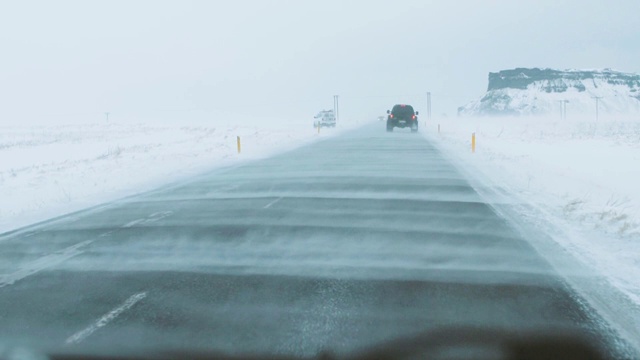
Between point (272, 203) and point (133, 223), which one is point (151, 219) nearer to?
point (133, 223)

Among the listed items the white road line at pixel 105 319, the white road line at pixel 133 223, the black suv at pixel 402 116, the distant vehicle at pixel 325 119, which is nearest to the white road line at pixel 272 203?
the white road line at pixel 133 223

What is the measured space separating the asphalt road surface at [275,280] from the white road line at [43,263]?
3 cm

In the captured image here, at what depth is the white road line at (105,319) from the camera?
16.4 ft

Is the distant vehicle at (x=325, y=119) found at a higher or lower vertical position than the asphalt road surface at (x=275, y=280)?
lower

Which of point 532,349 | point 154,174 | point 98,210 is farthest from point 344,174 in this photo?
point 532,349

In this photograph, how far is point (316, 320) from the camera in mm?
5375

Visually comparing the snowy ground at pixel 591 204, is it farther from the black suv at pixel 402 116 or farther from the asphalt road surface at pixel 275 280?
the black suv at pixel 402 116

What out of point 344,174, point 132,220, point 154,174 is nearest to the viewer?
point 132,220

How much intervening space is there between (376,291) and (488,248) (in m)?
2.67

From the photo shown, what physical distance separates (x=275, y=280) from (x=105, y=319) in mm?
1819

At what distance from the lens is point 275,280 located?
6.71 metres

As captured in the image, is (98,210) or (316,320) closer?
(316,320)

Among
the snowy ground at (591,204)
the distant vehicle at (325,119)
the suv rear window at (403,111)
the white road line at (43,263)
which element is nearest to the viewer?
the white road line at (43,263)

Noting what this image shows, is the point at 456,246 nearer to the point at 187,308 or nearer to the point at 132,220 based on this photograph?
the point at 187,308
